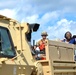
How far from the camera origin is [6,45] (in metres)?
6.04

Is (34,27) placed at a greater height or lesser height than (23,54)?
greater

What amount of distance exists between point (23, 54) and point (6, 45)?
53cm

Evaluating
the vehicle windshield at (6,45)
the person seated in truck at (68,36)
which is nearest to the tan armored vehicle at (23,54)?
the vehicle windshield at (6,45)

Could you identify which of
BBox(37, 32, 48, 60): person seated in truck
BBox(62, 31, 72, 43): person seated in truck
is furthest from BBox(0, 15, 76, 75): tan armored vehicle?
BBox(62, 31, 72, 43): person seated in truck

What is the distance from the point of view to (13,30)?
21.1ft

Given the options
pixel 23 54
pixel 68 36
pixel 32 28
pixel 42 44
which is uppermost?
pixel 32 28

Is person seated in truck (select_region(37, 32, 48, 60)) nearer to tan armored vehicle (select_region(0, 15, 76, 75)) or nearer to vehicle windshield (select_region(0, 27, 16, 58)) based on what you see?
tan armored vehicle (select_region(0, 15, 76, 75))

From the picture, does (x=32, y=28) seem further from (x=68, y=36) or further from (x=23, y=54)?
(x=68, y=36)

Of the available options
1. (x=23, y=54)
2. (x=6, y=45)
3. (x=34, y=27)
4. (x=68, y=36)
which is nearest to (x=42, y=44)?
(x=34, y=27)

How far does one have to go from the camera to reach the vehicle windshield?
5.87m

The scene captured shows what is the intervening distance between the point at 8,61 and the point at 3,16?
3.55 ft

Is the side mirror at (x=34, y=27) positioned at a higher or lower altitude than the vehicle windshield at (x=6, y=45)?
higher

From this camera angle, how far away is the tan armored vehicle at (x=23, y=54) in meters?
5.88

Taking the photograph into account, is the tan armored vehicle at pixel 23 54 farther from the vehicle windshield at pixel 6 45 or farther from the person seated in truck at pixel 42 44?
the person seated in truck at pixel 42 44
